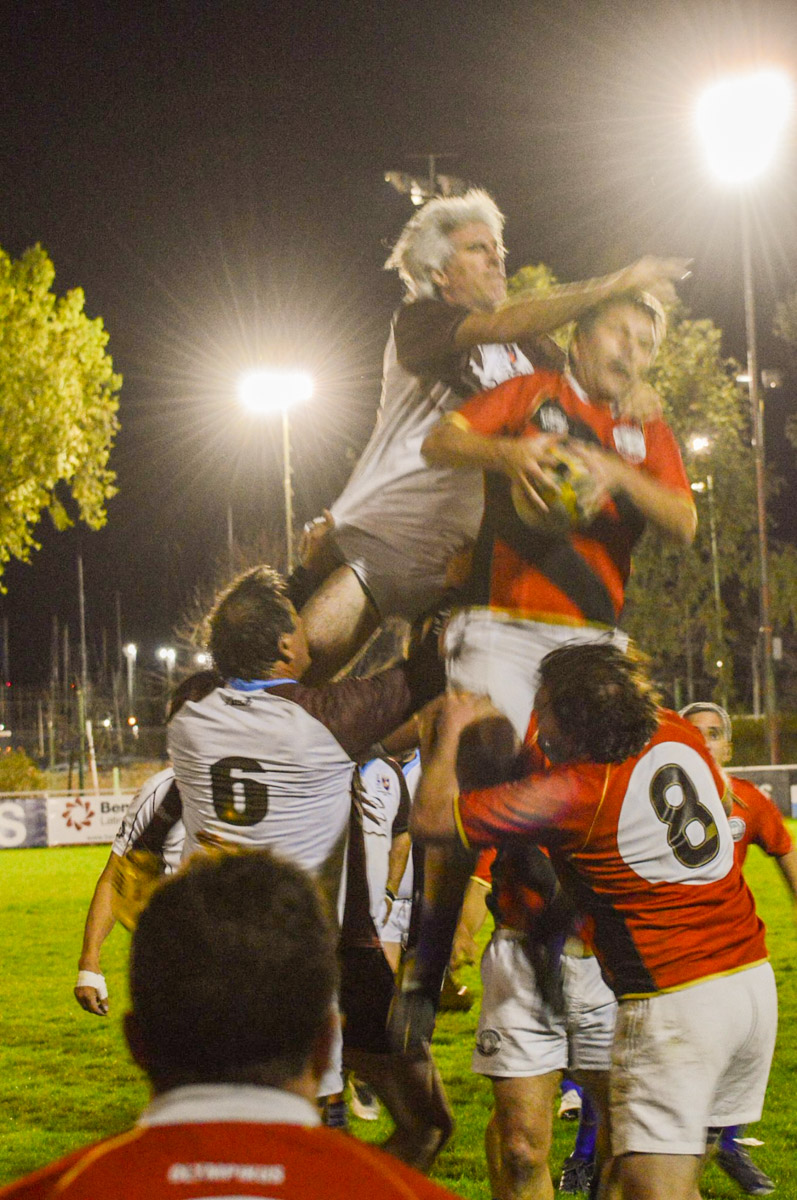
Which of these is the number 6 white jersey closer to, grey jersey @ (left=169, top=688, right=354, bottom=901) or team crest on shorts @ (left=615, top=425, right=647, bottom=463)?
grey jersey @ (left=169, top=688, right=354, bottom=901)

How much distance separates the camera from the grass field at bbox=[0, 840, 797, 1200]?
6102 millimetres

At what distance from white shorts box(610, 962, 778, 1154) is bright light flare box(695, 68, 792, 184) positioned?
100 inches

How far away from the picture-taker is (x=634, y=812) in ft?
11.2

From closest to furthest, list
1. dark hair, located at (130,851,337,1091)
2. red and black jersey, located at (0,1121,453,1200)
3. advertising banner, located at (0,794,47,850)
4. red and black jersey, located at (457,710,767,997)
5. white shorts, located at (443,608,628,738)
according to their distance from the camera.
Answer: red and black jersey, located at (0,1121,453,1200), dark hair, located at (130,851,337,1091), red and black jersey, located at (457,710,767,997), white shorts, located at (443,608,628,738), advertising banner, located at (0,794,47,850)

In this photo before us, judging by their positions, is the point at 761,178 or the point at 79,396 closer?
the point at 761,178

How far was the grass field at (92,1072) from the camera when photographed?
6.10 meters

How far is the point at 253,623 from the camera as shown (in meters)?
4.11

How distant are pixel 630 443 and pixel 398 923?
4.27 m

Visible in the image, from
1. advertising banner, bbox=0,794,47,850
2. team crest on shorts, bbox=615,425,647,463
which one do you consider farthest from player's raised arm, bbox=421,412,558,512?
advertising banner, bbox=0,794,47,850

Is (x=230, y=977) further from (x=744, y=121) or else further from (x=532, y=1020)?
(x=744, y=121)

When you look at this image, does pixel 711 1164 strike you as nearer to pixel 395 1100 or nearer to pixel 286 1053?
pixel 395 1100

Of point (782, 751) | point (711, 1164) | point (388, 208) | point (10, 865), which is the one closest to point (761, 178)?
point (388, 208)

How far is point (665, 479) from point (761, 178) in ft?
4.44

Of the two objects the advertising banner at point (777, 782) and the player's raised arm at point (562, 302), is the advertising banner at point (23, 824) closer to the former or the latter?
the advertising banner at point (777, 782)
